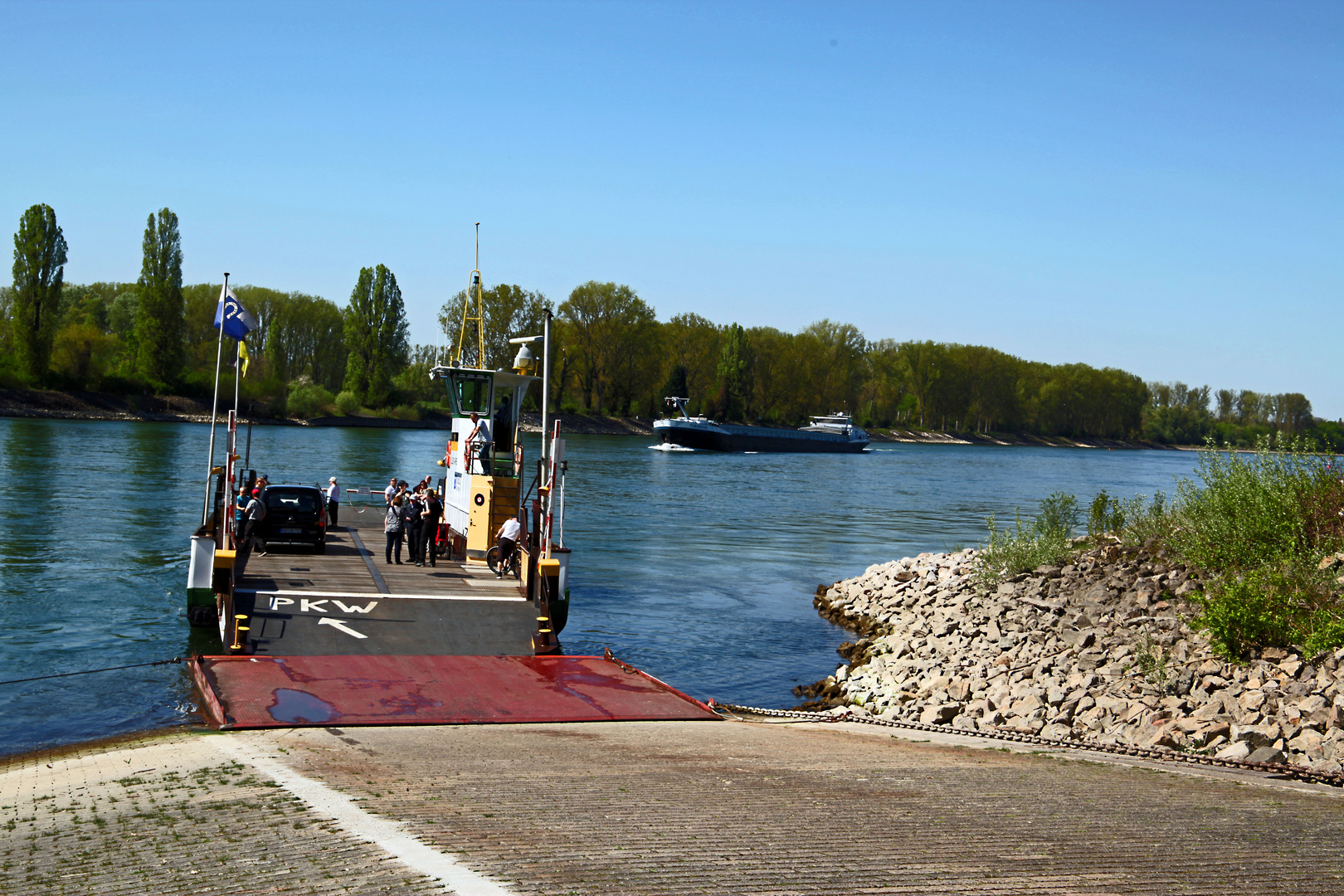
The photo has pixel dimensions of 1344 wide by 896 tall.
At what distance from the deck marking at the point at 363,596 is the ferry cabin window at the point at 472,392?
5.00m

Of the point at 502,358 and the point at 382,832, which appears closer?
the point at 382,832

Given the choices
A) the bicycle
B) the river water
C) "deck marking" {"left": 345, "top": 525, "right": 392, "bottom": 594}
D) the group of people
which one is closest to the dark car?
"deck marking" {"left": 345, "top": 525, "right": 392, "bottom": 594}

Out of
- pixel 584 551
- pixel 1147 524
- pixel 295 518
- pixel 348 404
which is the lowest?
pixel 584 551

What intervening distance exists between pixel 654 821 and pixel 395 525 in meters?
13.5

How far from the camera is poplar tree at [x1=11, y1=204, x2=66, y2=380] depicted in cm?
8538

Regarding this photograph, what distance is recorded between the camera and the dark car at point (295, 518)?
20.7 m

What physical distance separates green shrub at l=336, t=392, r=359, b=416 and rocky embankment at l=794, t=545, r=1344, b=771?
9236cm

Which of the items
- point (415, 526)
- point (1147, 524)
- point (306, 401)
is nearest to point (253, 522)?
point (415, 526)

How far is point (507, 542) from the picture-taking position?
18594 millimetres

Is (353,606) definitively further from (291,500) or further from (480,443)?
(291,500)

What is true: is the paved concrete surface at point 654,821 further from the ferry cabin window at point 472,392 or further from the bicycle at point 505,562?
the ferry cabin window at point 472,392

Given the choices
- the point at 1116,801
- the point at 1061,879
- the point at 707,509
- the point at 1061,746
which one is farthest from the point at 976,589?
the point at 707,509

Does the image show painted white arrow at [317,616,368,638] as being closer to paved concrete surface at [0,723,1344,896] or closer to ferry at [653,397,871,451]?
paved concrete surface at [0,723,1344,896]

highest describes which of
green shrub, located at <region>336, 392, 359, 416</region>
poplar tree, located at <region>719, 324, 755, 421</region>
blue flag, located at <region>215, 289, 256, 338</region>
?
poplar tree, located at <region>719, 324, 755, 421</region>
